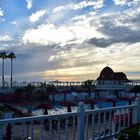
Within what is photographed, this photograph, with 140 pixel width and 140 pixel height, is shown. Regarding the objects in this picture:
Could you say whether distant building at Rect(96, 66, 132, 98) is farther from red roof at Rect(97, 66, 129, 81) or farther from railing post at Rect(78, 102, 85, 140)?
railing post at Rect(78, 102, 85, 140)

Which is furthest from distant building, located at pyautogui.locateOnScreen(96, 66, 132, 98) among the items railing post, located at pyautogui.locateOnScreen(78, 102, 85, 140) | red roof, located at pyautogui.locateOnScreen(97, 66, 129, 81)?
railing post, located at pyautogui.locateOnScreen(78, 102, 85, 140)

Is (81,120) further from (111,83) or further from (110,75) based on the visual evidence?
(110,75)

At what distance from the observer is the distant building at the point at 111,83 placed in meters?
64.0

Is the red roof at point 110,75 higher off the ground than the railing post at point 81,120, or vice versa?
the red roof at point 110,75

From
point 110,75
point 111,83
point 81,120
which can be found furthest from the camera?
point 110,75

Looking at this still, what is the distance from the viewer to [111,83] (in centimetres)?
6594

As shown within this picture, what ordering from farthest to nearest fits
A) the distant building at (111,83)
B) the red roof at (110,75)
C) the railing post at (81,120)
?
the red roof at (110,75), the distant building at (111,83), the railing post at (81,120)

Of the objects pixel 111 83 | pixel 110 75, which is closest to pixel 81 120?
pixel 111 83

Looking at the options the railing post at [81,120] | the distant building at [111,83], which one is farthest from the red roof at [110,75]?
the railing post at [81,120]

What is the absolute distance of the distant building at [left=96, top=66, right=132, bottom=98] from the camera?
64.0 metres

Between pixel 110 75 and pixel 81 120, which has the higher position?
pixel 110 75

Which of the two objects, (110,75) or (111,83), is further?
(110,75)

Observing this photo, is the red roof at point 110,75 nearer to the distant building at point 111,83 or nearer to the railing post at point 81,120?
the distant building at point 111,83

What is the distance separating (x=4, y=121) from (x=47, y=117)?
3.87ft
